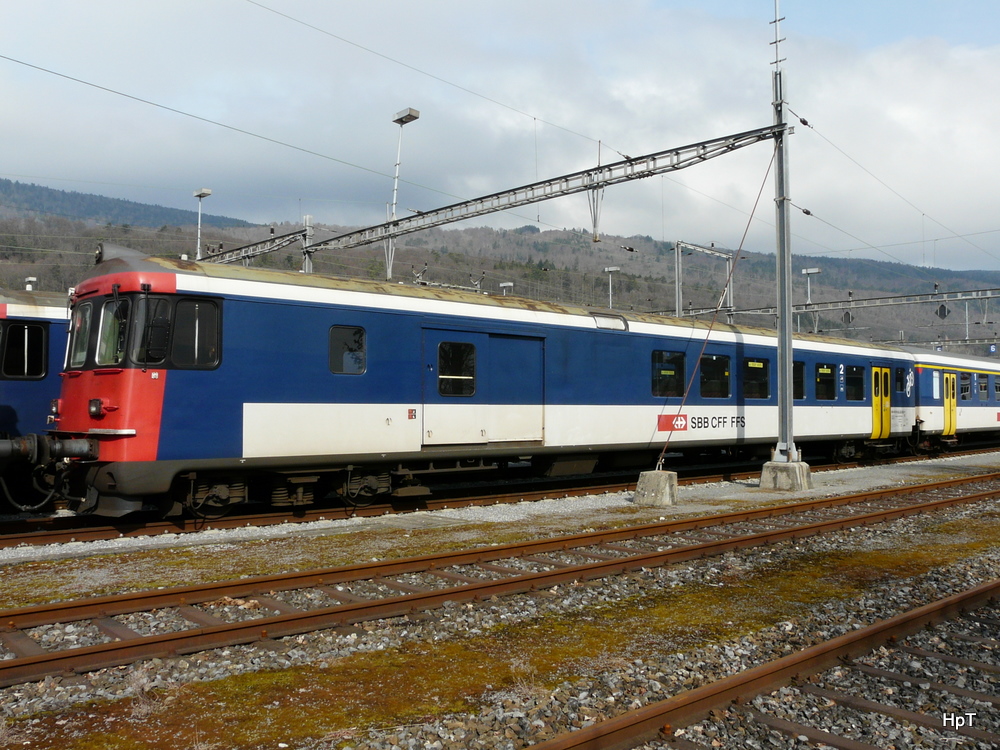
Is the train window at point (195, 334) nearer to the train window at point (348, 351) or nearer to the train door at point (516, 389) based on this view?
the train window at point (348, 351)

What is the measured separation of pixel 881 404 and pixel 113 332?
19.1 metres

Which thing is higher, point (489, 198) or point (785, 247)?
point (489, 198)

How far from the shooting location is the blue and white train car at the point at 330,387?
9859 millimetres

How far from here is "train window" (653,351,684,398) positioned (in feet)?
53.1

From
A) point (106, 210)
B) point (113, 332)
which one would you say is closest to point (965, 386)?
point (113, 332)

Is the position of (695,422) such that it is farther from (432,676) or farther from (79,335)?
(432,676)

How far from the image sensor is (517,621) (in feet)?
21.2

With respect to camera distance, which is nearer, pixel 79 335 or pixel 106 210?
pixel 79 335

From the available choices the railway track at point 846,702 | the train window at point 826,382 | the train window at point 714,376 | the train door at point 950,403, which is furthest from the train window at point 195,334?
the train door at point 950,403

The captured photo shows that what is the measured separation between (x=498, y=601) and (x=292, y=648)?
1.90 m

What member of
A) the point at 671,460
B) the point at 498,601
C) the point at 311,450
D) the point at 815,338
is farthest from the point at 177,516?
the point at 815,338

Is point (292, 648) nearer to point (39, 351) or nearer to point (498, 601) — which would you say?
point (498, 601)

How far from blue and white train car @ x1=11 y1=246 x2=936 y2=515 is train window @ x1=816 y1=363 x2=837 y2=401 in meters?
4.47

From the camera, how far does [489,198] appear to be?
19734 mm
